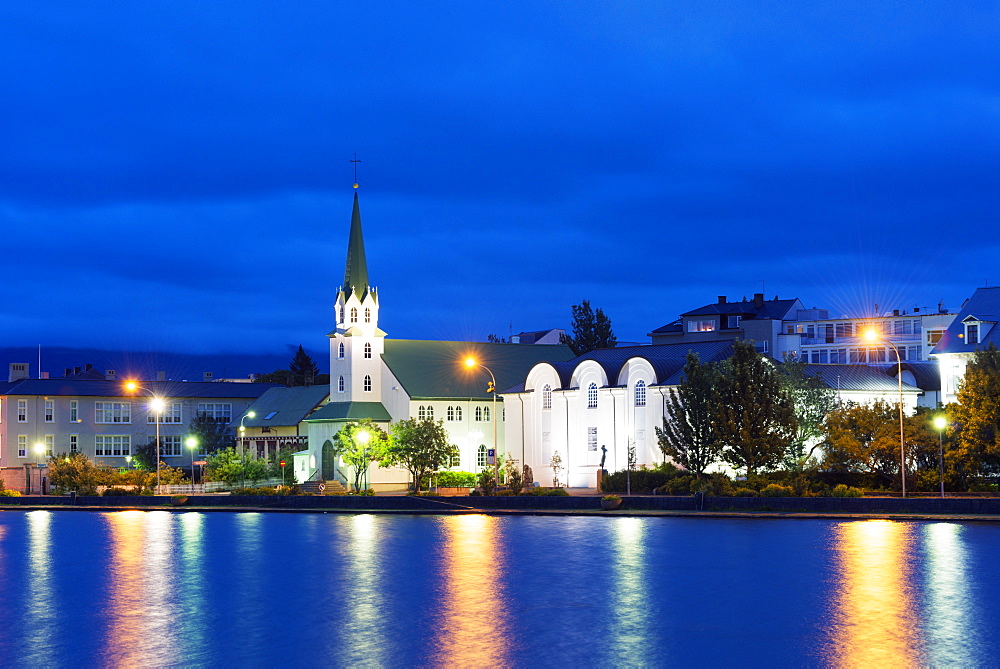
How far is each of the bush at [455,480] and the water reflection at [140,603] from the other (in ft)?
95.6

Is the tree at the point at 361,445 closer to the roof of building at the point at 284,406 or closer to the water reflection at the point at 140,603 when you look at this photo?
the roof of building at the point at 284,406

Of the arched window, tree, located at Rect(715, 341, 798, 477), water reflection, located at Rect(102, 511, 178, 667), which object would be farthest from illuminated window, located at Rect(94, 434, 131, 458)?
tree, located at Rect(715, 341, 798, 477)

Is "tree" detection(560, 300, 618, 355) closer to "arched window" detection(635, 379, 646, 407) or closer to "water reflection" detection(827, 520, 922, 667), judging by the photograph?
"arched window" detection(635, 379, 646, 407)

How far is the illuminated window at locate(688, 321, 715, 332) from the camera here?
12725 cm

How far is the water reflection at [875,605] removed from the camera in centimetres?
1966

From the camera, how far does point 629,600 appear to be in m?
26.1

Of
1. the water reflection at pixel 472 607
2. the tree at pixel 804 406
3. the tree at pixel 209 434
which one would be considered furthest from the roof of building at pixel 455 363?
the water reflection at pixel 472 607

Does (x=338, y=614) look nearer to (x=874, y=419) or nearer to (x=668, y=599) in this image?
(x=668, y=599)

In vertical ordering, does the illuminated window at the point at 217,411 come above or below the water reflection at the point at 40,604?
above

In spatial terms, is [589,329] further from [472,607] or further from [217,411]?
[472,607]

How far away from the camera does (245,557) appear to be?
3666 cm

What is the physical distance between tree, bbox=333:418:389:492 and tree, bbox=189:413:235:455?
77.9 ft

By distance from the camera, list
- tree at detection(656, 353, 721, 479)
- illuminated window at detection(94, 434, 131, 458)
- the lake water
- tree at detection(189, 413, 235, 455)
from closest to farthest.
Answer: the lake water
tree at detection(656, 353, 721, 479)
illuminated window at detection(94, 434, 131, 458)
tree at detection(189, 413, 235, 455)

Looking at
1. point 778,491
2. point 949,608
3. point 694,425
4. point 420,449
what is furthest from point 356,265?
point 949,608
